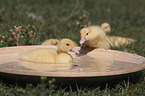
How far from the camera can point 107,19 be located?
440 inches

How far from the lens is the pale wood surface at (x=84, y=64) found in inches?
133

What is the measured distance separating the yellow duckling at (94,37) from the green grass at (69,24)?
686 mm

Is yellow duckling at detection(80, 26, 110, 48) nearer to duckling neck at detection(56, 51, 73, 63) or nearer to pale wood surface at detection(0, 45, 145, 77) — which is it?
pale wood surface at detection(0, 45, 145, 77)

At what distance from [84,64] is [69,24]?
460 cm

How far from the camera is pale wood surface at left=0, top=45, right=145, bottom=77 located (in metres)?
3.38

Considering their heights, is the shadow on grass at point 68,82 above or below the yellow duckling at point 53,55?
below

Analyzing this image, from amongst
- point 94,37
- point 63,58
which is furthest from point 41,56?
point 94,37

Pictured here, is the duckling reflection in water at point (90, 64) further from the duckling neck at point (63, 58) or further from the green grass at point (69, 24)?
the green grass at point (69, 24)

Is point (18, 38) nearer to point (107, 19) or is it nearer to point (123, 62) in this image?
point (123, 62)

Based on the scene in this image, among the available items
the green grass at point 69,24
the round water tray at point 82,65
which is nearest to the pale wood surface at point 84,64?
the round water tray at point 82,65

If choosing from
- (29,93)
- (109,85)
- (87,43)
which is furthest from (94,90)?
(87,43)

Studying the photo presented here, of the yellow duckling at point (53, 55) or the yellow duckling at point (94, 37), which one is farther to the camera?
the yellow duckling at point (94, 37)

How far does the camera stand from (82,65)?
4.32m

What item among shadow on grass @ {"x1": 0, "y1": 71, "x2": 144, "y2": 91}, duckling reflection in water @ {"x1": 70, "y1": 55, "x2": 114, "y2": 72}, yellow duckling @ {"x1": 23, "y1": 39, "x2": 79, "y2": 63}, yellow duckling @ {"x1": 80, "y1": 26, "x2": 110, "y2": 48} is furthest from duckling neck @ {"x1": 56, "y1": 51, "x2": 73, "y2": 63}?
yellow duckling @ {"x1": 80, "y1": 26, "x2": 110, "y2": 48}
